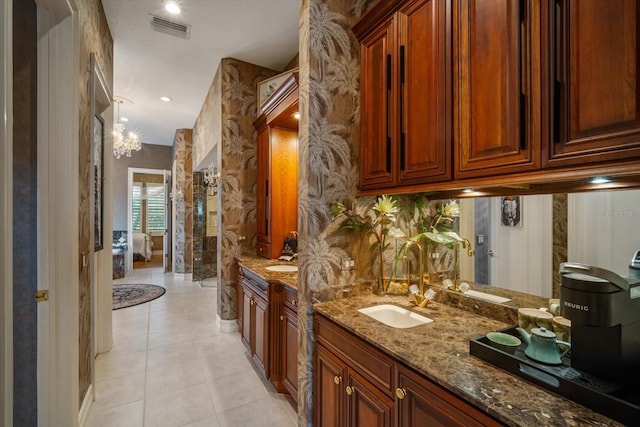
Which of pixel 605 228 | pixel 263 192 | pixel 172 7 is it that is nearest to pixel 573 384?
pixel 605 228

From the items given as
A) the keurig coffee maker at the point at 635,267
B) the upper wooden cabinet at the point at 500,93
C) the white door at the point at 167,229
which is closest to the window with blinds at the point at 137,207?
the white door at the point at 167,229

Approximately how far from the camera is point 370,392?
124cm

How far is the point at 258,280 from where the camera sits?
2.50m

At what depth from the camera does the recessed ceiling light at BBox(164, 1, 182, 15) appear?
2.54 meters

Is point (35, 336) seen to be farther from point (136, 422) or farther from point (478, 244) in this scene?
point (478, 244)

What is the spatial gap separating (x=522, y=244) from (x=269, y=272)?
1827 millimetres

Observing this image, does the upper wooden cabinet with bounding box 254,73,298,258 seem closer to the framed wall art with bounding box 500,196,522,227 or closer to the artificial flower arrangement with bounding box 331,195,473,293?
the artificial flower arrangement with bounding box 331,195,473,293

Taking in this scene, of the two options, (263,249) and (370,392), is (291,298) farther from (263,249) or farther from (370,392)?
(263,249)

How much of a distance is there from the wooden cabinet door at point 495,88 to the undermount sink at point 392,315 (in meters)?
0.78

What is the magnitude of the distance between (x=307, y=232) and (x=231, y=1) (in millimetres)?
2225

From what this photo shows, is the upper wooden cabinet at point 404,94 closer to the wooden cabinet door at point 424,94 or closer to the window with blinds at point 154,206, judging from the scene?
the wooden cabinet door at point 424,94

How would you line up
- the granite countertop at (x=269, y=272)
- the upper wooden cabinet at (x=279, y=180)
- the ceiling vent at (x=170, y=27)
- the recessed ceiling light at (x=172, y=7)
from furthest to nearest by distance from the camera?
the upper wooden cabinet at (x=279, y=180), the ceiling vent at (x=170, y=27), the recessed ceiling light at (x=172, y=7), the granite countertop at (x=269, y=272)

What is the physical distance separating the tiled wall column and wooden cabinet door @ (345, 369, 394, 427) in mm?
5617

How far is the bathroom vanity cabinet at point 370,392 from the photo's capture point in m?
0.93
